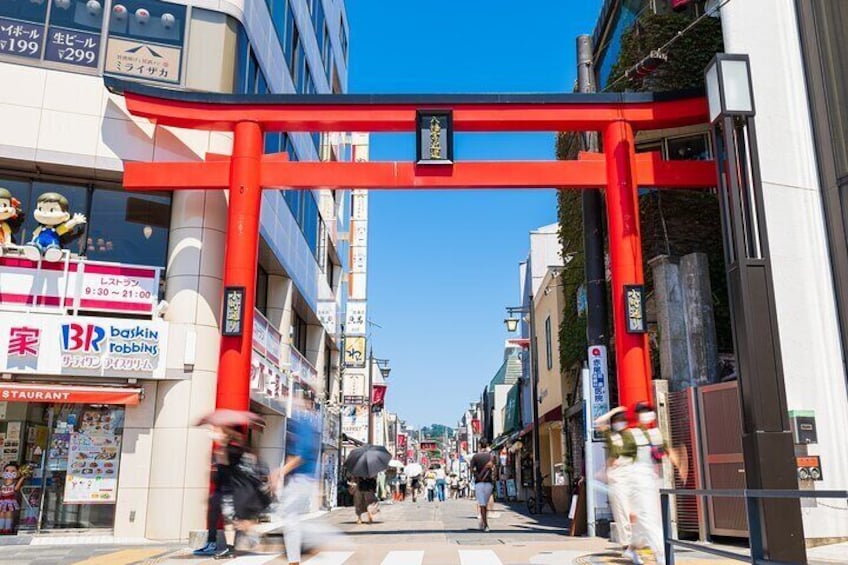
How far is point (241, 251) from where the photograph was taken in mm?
13758

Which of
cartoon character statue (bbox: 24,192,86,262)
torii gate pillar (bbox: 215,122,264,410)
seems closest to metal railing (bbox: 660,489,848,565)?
torii gate pillar (bbox: 215,122,264,410)

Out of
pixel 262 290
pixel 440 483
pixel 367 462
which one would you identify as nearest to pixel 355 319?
pixel 440 483

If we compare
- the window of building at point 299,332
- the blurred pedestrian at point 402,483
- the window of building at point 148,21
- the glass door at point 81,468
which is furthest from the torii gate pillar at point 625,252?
the blurred pedestrian at point 402,483

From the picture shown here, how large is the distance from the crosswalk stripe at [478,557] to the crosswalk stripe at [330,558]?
155 centimetres

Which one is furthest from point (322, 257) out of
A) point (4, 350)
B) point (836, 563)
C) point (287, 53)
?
point (836, 563)

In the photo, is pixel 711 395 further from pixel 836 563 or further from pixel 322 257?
pixel 322 257

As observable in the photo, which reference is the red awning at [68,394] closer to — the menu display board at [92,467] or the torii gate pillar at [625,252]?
A: the menu display board at [92,467]

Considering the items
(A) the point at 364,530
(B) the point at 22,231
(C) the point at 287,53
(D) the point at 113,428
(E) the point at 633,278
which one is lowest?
(A) the point at 364,530

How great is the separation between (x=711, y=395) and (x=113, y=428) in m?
10.7

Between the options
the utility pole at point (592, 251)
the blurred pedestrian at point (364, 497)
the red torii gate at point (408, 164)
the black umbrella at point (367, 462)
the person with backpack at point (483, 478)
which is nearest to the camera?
the red torii gate at point (408, 164)

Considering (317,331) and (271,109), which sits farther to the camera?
(317,331)

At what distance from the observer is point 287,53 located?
70.6 ft

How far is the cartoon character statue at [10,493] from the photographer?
43.1 feet

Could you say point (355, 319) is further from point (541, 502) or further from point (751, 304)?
point (751, 304)
